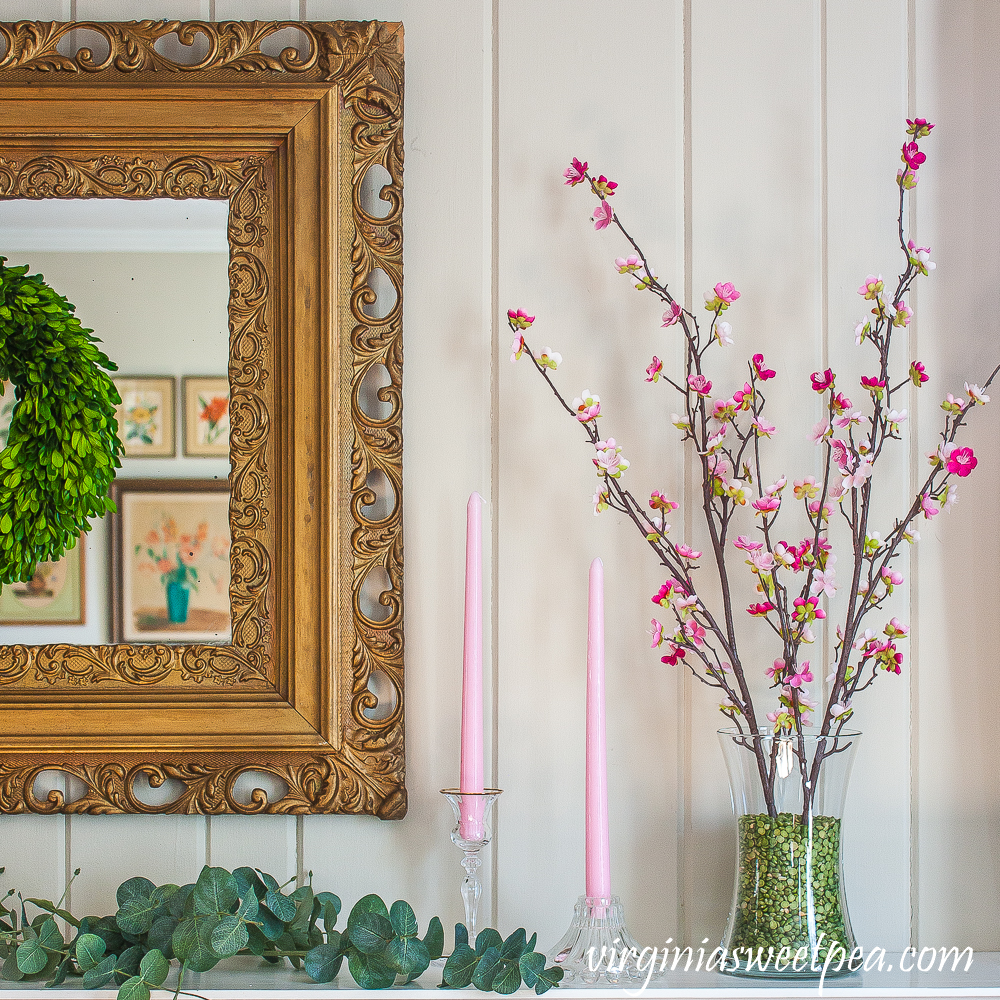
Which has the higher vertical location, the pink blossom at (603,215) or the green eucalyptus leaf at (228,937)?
the pink blossom at (603,215)

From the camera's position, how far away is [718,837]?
81 cm

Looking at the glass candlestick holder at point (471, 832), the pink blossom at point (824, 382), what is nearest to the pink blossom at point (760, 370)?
the pink blossom at point (824, 382)

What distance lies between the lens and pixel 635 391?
833mm

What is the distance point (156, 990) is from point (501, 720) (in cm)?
33

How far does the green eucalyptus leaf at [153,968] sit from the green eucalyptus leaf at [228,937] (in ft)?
0.14

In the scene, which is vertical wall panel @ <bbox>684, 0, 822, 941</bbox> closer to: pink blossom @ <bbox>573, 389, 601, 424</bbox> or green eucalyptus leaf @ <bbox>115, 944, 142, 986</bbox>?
pink blossom @ <bbox>573, 389, 601, 424</bbox>

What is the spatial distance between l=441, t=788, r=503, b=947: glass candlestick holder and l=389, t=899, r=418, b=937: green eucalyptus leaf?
0.06 m

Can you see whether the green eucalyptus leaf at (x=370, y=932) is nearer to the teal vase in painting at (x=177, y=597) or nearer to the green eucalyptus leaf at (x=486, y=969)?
the green eucalyptus leaf at (x=486, y=969)

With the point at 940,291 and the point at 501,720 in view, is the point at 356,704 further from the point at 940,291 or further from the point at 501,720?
the point at 940,291

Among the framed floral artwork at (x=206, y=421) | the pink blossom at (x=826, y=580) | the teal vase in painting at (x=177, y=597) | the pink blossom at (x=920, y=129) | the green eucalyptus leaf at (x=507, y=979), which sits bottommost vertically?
the green eucalyptus leaf at (x=507, y=979)

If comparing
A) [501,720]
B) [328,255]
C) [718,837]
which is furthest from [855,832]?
[328,255]

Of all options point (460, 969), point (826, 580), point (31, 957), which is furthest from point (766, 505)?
point (31, 957)

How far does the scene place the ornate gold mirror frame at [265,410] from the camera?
2.59 feet

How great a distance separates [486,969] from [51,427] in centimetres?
56
